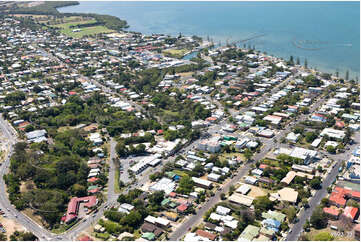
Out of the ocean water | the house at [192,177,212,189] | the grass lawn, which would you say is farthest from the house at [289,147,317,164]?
the grass lawn

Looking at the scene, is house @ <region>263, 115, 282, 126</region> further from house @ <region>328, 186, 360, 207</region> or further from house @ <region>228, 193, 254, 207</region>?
house @ <region>228, 193, 254, 207</region>

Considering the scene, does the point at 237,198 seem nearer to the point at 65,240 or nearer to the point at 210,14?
the point at 65,240

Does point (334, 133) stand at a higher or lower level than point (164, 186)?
higher

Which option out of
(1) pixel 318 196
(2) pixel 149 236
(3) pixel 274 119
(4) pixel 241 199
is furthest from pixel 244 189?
(3) pixel 274 119

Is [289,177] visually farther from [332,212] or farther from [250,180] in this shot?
[332,212]

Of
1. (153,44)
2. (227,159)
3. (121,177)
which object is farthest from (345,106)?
(153,44)
